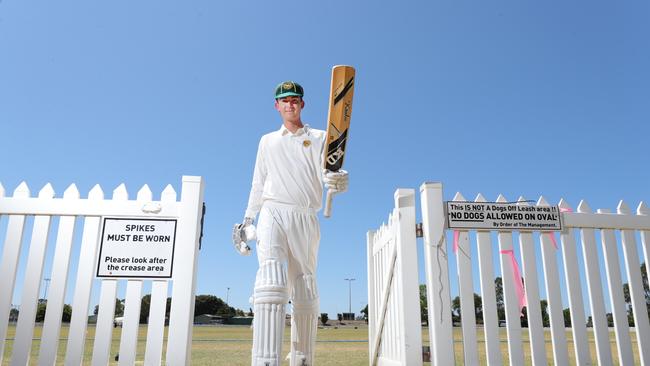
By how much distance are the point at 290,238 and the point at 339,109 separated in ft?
4.10

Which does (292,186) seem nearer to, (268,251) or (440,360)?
(268,251)

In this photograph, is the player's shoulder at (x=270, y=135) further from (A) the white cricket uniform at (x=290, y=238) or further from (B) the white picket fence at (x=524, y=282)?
(B) the white picket fence at (x=524, y=282)

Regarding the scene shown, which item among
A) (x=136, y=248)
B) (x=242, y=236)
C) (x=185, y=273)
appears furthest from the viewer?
(x=242, y=236)

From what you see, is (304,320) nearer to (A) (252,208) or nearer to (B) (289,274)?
(B) (289,274)

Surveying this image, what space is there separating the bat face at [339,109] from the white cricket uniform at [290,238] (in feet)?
1.24

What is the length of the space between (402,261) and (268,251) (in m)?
1.26

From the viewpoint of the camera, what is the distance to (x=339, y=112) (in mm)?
4102

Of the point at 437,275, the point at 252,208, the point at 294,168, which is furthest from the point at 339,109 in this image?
the point at 437,275

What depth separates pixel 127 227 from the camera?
181 inches

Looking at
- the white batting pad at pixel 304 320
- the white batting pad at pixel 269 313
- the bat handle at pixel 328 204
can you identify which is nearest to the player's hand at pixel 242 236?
the white batting pad at pixel 269 313

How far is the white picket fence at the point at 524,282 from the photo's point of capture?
14.1ft

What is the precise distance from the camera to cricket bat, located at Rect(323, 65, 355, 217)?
4.07 meters

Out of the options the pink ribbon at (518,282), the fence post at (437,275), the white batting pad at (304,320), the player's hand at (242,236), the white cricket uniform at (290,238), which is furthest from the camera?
the player's hand at (242,236)

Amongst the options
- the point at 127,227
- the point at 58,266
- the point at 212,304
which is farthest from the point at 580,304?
the point at 212,304
